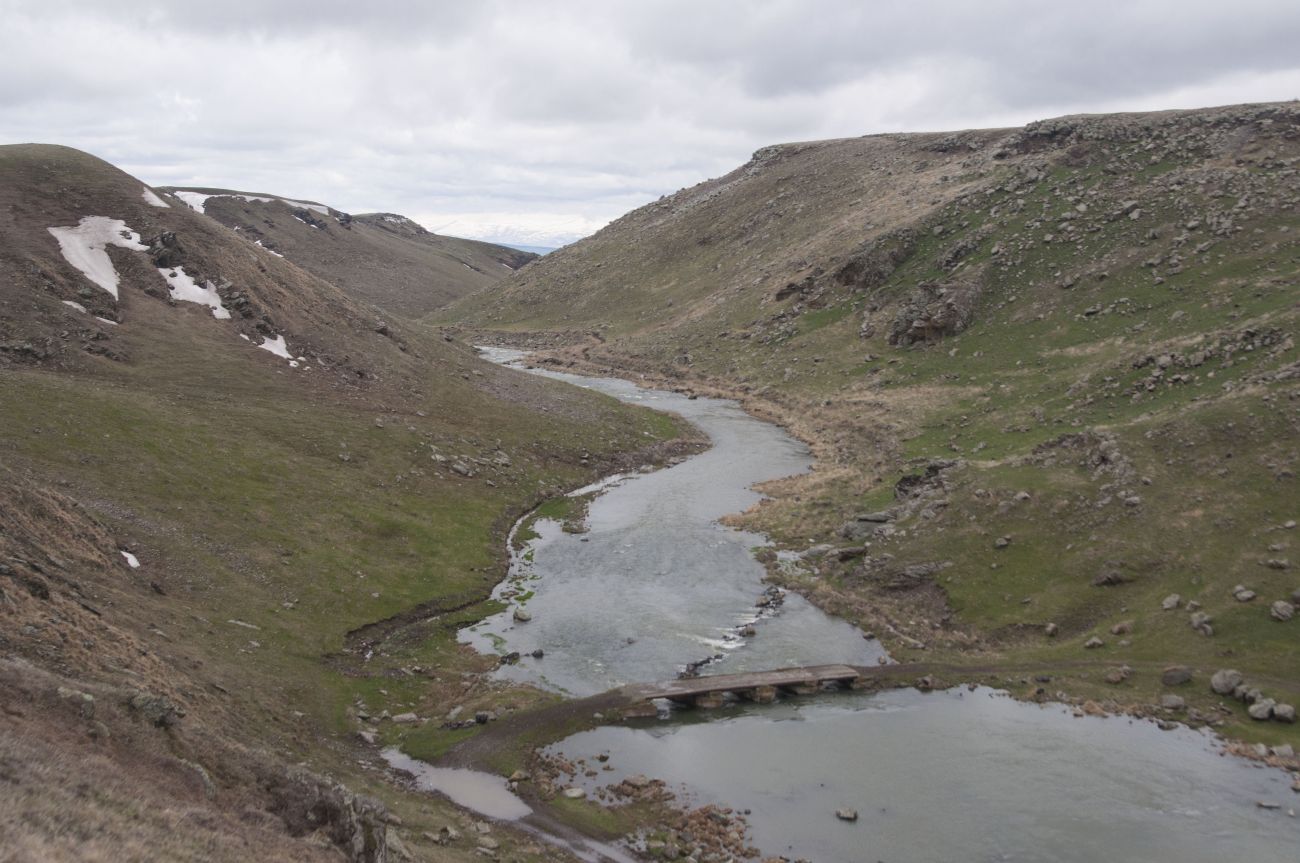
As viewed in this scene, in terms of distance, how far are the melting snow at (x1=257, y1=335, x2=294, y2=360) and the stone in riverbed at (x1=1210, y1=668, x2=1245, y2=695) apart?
267ft

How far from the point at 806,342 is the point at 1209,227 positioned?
162 feet

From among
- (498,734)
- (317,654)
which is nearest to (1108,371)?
(498,734)

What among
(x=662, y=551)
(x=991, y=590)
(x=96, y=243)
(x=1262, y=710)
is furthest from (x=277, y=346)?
(x=1262, y=710)

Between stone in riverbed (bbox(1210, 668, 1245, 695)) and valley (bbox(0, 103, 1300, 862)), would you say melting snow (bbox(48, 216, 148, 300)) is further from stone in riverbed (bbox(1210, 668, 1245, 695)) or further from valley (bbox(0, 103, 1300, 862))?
stone in riverbed (bbox(1210, 668, 1245, 695))

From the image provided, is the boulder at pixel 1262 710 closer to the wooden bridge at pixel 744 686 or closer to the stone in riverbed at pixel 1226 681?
the stone in riverbed at pixel 1226 681

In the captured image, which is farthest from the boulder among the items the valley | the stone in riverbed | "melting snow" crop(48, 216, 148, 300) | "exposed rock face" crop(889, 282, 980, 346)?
"melting snow" crop(48, 216, 148, 300)

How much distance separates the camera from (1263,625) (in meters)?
42.0

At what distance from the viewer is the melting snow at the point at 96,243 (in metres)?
81.2

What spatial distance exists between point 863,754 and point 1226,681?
58.0ft

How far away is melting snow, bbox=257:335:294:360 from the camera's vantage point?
283 feet

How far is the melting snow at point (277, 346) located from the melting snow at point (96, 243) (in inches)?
536

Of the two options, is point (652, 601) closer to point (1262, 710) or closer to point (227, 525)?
point (227, 525)

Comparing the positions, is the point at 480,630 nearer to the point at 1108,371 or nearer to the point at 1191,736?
the point at 1191,736

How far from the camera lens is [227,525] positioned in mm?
54469
